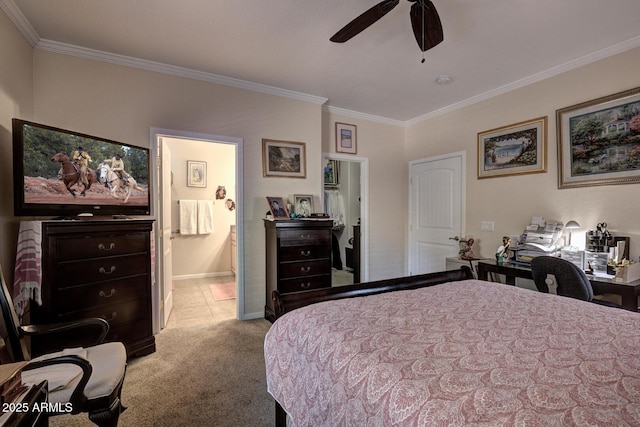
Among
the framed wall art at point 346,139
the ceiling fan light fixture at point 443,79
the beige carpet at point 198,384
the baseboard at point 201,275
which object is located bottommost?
the beige carpet at point 198,384

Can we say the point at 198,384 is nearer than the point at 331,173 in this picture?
Yes

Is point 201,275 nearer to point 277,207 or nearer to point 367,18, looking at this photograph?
point 277,207

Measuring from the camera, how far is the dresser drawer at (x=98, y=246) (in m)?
2.04

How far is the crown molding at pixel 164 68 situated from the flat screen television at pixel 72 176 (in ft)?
2.74

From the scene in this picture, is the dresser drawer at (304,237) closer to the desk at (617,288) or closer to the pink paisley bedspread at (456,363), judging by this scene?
the pink paisley bedspread at (456,363)

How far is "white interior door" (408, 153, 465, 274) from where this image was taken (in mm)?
4055

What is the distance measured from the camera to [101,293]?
2242 millimetres

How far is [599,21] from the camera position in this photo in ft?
7.32

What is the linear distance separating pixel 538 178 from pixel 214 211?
196 inches

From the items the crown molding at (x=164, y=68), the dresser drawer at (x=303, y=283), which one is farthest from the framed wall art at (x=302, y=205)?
the crown molding at (x=164, y=68)

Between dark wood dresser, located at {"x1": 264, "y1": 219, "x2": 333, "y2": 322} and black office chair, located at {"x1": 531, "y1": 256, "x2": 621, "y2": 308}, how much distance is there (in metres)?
1.89

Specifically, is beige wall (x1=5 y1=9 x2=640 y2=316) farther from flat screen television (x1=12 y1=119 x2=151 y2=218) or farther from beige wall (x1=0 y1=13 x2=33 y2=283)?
flat screen television (x1=12 y1=119 x2=151 y2=218)

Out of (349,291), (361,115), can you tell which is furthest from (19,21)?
(361,115)

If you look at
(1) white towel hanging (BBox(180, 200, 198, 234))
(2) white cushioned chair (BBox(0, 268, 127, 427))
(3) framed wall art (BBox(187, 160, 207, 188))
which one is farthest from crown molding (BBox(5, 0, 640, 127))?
(1) white towel hanging (BBox(180, 200, 198, 234))
